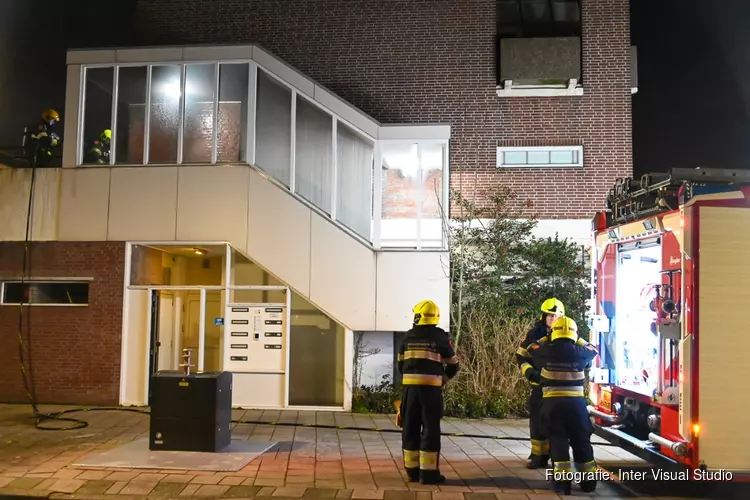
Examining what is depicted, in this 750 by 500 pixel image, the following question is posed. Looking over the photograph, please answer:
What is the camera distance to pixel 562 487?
270 inches

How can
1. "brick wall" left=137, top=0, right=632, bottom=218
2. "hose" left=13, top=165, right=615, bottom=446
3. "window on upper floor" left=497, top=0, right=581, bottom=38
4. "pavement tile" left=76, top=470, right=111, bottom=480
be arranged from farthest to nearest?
1. "window on upper floor" left=497, top=0, right=581, bottom=38
2. "brick wall" left=137, top=0, right=632, bottom=218
3. "hose" left=13, top=165, right=615, bottom=446
4. "pavement tile" left=76, top=470, right=111, bottom=480

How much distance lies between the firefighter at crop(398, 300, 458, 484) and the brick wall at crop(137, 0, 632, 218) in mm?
7992

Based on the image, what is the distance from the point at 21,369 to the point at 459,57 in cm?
1102

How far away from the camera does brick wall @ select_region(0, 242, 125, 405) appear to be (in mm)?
12195

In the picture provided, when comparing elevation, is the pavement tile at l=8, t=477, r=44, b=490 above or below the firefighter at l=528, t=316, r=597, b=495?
below

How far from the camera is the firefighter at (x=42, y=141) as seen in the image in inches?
494

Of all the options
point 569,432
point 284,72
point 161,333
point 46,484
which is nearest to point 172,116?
point 284,72

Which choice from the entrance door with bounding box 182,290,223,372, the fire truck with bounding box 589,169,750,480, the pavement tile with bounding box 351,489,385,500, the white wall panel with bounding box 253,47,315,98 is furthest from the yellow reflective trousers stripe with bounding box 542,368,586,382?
the white wall panel with bounding box 253,47,315,98

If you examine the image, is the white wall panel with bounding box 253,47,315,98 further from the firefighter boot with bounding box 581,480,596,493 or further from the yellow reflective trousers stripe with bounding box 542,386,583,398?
the firefighter boot with bounding box 581,480,596,493

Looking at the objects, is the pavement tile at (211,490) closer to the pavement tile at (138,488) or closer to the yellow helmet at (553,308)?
the pavement tile at (138,488)

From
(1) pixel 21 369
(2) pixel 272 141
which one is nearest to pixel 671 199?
(2) pixel 272 141

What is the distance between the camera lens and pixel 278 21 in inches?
611

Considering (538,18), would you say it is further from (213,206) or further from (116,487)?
(116,487)

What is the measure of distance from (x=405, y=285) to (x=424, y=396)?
524 centimetres
